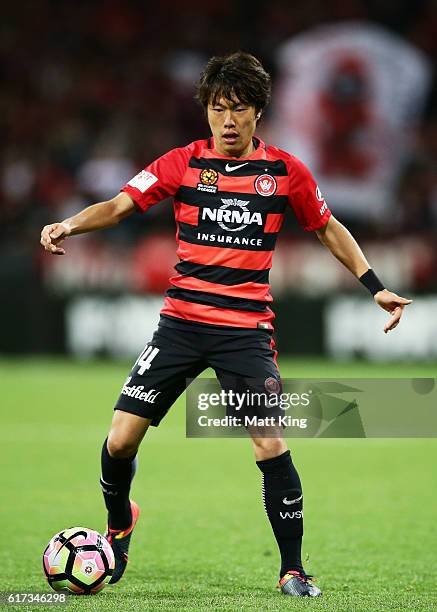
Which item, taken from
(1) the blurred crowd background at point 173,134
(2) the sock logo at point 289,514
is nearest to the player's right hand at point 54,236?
(2) the sock logo at point 289,514

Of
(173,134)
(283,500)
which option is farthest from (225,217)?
(173,134)

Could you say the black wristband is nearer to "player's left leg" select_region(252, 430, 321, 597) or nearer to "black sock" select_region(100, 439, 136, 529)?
"player's left leg" select_region(252, 430, 321, 597)

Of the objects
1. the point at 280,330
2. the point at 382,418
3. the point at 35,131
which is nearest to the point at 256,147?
the point at 382,418

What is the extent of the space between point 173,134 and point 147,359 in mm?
14289

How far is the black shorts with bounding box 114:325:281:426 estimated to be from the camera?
14.8 ft

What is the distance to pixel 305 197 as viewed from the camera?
4.65 metres

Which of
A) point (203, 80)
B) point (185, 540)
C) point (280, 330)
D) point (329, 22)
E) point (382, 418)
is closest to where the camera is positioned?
point (203, 80)

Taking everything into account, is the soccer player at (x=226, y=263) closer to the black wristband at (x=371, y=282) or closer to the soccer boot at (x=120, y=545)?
the black wristband at (x=371, y=282)

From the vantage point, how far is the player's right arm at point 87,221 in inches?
171

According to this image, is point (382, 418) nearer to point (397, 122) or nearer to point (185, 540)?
point (185, 540)

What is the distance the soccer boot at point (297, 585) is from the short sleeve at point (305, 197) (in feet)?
4.48

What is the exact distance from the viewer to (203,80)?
4.55 m

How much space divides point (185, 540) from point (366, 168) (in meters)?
12.8

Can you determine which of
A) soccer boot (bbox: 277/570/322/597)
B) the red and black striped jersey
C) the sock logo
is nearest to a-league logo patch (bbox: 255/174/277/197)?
the red and black striped jersey
